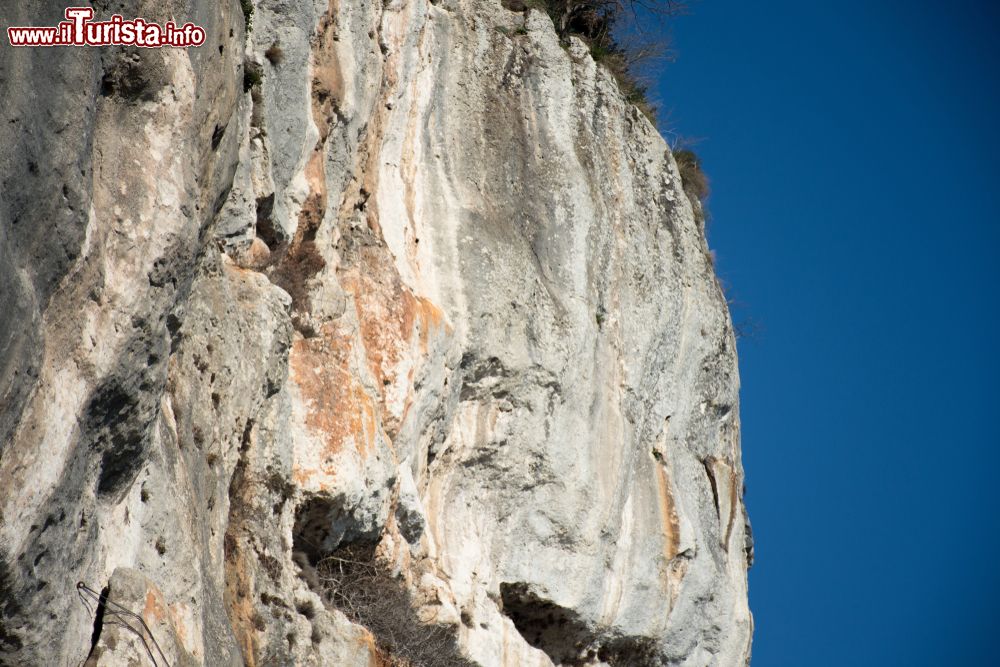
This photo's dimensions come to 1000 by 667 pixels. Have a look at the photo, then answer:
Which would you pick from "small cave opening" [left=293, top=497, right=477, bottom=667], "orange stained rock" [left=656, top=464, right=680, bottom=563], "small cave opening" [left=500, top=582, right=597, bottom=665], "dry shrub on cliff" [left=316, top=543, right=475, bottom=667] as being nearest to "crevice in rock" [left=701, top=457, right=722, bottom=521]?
"orange stained rock" [left=656, top=464, right=680, bottom=563]

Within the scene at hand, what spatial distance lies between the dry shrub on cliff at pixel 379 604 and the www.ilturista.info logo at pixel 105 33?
12.8ft

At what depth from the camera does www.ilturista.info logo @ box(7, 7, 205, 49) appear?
4.84 m

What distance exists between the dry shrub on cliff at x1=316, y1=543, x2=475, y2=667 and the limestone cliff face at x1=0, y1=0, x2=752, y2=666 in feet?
0.10

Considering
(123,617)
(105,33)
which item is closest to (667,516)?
(123,617)

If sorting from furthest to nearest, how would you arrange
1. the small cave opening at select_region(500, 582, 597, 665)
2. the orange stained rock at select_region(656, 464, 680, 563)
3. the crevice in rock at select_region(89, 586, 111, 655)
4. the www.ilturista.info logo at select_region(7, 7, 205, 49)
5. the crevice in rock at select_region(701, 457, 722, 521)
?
the crevice in rock at select_region(701, 457, 722, 521) < the orange stained rock at select_region(656, 464, 680, 563) < the small cave opening at select_region(500, 582, 597, 665) < the crevice in rock at select_region(89, 586, 111, 655) < the www.ilturista.info logo at select_region(7, 7, 205, 49)

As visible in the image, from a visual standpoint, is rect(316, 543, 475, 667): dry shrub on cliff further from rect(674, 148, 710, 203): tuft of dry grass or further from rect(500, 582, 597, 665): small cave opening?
rect(674, 148, 710, 203): tuft of dry grass

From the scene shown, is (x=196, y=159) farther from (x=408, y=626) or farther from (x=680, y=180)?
(x=680, y=180)

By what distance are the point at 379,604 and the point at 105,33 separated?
4.73 metres

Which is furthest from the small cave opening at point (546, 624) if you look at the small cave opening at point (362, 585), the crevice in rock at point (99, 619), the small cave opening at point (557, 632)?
the crevice in rock at point (99, 619)

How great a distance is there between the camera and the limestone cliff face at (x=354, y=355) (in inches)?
205

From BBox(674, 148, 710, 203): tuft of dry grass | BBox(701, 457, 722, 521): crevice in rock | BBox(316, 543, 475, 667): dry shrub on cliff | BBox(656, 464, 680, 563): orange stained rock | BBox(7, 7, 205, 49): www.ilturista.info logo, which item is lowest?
BBox(316, 543, 475, 667): dry shrub on cliff

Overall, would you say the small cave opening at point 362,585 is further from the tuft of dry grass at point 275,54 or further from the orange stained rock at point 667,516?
the orange stained rock at point 667,516

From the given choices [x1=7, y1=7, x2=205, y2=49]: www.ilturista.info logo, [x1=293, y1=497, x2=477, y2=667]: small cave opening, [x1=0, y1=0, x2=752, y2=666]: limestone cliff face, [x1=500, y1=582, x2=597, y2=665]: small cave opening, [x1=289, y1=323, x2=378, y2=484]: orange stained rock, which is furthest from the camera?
[x1=500, y1=582, x2=597, y2=665]: small cave opening

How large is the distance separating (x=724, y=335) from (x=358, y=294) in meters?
6.01
